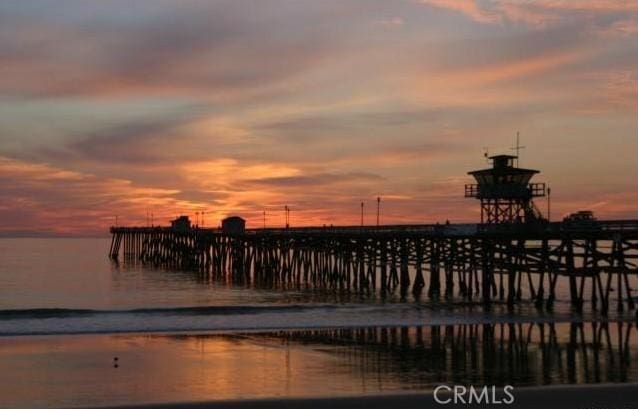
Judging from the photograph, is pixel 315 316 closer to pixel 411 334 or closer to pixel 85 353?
pixel 411 334

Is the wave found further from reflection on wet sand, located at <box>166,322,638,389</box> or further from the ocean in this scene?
reflection on wet sand, located at <box>166,322,638,389</box>

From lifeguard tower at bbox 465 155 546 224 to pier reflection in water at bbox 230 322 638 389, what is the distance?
13668mm

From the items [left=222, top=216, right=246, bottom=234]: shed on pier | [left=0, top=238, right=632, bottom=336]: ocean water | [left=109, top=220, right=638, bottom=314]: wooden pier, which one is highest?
[left=222, top=216, right=246, bottom=234]: shed on pier

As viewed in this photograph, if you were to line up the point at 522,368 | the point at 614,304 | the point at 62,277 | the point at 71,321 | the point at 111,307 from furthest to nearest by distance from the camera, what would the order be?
the point at 62,277
the point at 111,307
the point at 614,304
the point at 71,321
the point at 522,368

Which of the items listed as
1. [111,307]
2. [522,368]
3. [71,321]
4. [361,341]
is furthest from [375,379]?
[111,307]

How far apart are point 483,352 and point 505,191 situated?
20.3 m

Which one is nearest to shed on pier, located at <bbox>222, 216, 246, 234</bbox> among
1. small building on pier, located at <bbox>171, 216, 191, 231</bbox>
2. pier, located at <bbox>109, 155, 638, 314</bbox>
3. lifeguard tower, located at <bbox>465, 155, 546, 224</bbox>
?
pier, located at <bbox>109, 155, 638, 314</bbox>

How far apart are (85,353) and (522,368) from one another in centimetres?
1157

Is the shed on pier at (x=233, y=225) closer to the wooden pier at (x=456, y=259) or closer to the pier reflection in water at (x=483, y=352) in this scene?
the wooden pier at (x=456, y=259)

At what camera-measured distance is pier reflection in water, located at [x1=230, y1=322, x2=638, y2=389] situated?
54.6 feet

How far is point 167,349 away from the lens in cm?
2111

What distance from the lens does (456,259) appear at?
36.6 m

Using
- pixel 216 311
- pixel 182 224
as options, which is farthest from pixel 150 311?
pixel 182 224

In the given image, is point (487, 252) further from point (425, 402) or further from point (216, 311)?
point (425, 402)
